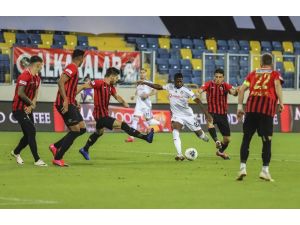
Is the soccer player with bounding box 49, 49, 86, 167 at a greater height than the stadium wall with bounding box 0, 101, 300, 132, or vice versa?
the soccer player with bounding box 49, 49, 86, 167

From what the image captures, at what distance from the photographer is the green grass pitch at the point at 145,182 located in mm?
11102

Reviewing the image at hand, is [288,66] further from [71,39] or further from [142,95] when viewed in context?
[142,95]

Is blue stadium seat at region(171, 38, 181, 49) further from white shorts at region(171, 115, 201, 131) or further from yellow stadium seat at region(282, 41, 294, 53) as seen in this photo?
white shorts at region(171, 115, 201, 131)

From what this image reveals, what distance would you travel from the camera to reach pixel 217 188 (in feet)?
42.3

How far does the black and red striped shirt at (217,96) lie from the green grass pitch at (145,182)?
1112 mm

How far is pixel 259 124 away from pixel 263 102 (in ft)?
1.27

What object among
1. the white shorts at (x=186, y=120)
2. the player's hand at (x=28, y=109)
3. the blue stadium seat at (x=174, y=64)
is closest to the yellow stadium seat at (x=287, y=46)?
the blue stadium seat at (x=174, y=64)

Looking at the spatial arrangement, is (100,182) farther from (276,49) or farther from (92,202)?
(276,49)

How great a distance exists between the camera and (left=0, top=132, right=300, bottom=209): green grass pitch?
1110 centimetres

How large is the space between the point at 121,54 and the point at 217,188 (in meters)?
20.5

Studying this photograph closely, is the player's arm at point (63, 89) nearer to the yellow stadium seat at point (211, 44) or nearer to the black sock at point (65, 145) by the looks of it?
the black sock at point (65, 145)

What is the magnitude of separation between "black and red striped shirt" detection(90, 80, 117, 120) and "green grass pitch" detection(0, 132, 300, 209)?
3.20 feet

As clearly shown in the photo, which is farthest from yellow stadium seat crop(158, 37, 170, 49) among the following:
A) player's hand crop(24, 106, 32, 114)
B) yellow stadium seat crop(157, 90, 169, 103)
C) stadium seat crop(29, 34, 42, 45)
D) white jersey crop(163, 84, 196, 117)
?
player's hand crop(24, 106, 32, 114)

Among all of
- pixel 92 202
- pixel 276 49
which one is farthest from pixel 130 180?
pixel 276 49
